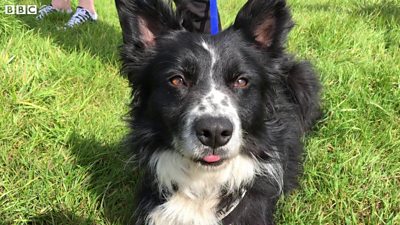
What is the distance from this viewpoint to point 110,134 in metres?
3.41

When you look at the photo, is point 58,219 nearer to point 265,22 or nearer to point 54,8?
point 265,22

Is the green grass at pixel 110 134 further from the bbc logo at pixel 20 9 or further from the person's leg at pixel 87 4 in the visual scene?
the person's leg at pixel 87 4

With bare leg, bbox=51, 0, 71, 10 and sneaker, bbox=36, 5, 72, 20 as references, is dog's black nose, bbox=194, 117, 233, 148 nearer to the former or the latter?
sneaker, bbox=36, 5, 72, 20

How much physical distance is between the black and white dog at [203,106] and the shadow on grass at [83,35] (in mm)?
1653

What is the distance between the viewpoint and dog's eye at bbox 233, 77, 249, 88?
2404mm

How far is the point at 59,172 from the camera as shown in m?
2.96

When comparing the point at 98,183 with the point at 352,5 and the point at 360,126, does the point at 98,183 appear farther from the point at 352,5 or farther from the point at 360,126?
the point at 352,5

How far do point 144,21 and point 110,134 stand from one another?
1.15 meters

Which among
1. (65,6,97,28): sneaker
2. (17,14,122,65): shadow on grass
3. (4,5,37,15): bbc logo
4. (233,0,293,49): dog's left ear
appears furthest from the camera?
(65,6,97,28): sneaker

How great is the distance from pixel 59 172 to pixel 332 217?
182 centimetres

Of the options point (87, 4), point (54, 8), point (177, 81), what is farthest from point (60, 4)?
point (177, 81)

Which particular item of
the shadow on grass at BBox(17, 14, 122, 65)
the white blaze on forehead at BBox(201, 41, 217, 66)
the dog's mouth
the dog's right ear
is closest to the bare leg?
the shadow on grass at BBox(17, 14, 122, 65)

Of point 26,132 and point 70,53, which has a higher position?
point 70,53

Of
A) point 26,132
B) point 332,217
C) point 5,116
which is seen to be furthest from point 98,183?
point 332,217
